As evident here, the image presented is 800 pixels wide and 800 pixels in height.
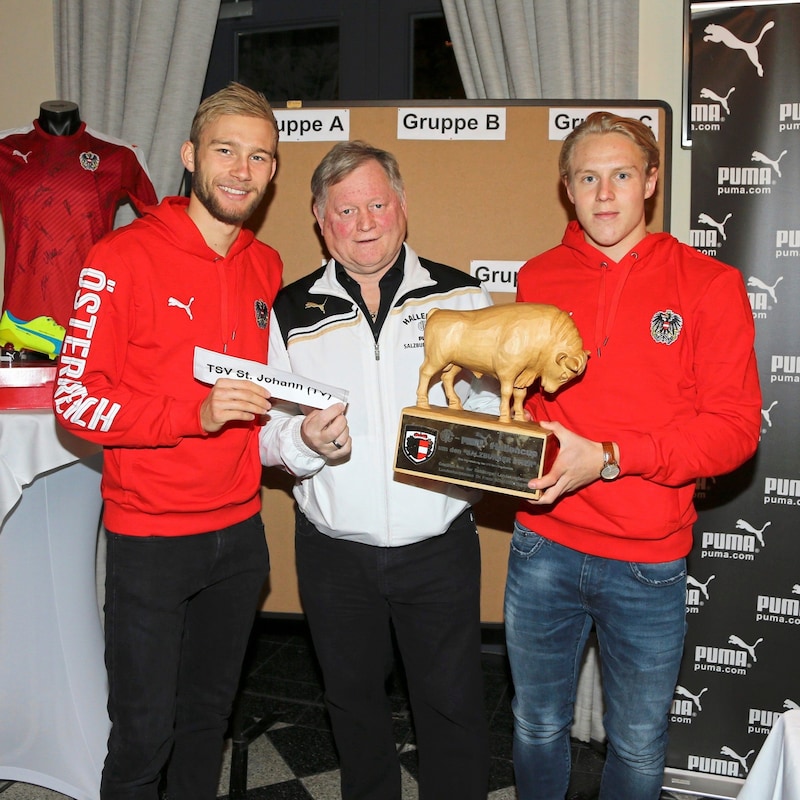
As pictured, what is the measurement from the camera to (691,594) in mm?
2721

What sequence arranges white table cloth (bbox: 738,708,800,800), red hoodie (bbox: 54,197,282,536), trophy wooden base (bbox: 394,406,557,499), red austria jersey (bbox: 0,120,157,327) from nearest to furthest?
white table cloth (bbox: 738,708,800,800) → trophy wooden base (bbox: 394,406,557,499) → red hoodie (bbox: 54,197,282,536) → red austria jersey (bbox: 0,120,157,327)

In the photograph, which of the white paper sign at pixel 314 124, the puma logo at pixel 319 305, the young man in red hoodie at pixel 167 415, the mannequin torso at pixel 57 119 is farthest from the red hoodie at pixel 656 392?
the mannequin torso at pixel 57 119

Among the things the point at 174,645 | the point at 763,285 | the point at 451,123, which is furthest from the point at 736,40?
the point at 174,645

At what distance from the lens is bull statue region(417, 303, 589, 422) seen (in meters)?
1.72

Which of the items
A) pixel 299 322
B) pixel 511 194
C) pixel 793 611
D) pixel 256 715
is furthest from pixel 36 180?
pixel 793 611

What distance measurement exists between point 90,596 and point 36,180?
1511 millimetres

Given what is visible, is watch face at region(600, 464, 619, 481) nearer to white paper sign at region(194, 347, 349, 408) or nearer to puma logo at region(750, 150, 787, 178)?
white paper sign at region(194, 347, 349, 408)

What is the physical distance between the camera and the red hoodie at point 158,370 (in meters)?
1.81

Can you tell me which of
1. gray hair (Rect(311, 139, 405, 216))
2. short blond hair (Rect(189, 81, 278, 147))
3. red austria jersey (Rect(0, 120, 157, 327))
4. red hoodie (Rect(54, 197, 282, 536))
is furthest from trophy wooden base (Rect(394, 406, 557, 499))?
red austria jersey (Rect(0, 120, 157, 327))

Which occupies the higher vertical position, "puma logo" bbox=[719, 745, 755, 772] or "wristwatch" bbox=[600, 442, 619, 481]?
"wristwatch" bbox=[600, 442, 619, 481]

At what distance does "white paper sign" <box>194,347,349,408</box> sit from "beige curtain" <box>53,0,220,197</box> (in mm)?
1952

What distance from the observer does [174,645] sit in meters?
1.95

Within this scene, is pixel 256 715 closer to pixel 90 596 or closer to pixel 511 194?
pixel 90 596

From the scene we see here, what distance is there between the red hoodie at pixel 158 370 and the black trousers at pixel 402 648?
0.31 meters
